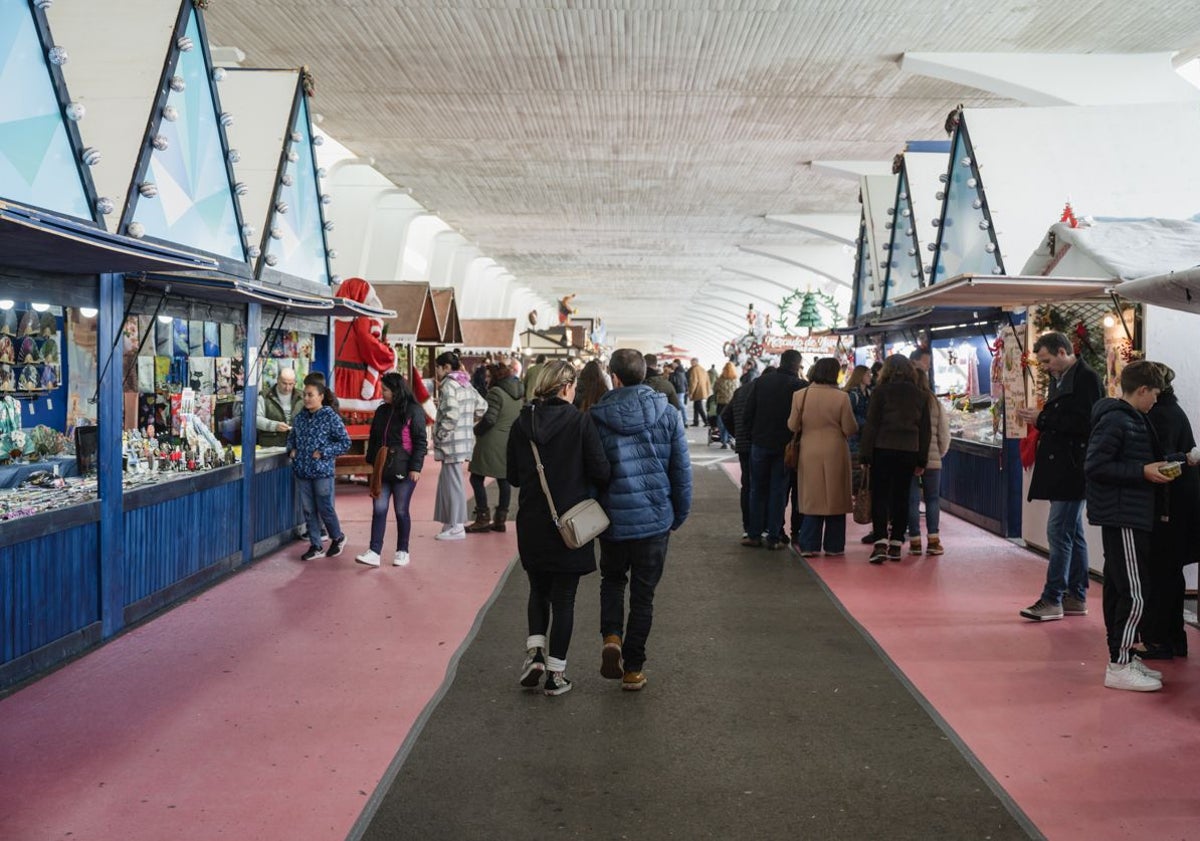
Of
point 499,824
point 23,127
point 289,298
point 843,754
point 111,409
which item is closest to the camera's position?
point 499,824

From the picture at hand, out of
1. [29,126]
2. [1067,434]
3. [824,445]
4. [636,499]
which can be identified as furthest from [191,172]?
[1067,434]

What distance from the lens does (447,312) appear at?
19.4 metres

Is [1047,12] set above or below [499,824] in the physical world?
above

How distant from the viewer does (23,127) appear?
5.31 metres

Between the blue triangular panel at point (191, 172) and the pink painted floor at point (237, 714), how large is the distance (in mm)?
2488

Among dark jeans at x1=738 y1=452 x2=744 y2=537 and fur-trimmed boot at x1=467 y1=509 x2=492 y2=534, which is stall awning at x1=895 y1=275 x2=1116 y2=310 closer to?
dark jeans at x1=738 y1=452 x2=744 y2=537

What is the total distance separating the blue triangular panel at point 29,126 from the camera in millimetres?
5168

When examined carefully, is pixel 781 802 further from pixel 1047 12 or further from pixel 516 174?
pixel 516 174

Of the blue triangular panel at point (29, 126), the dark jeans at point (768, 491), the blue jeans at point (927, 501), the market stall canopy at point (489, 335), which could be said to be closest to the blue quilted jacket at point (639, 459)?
the blue triangular panel at point (29, 126)

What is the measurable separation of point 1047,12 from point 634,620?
8.82m

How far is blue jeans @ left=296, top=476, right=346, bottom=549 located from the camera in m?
9.13

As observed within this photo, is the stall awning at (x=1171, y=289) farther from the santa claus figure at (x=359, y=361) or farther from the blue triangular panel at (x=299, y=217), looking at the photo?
the santa claus figure at (x=359, y=361)

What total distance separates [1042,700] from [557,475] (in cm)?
256

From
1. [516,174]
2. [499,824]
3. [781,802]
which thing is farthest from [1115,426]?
[516,174]
